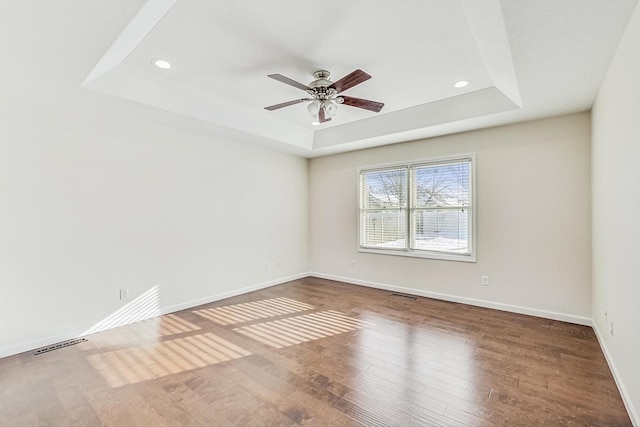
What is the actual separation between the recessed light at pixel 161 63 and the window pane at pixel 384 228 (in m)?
3.62

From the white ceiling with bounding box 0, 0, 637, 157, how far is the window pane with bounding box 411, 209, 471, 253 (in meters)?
1.28

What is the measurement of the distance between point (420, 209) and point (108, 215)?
13.7 feet

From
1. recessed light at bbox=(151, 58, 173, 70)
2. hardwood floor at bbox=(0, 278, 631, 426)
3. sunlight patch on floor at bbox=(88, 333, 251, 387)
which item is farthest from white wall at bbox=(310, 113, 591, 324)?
recessed light at bbox=(151, 58, 173, 70)

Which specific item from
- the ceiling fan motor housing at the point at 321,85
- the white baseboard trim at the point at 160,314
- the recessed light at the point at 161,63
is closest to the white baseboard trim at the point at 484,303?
the white baseboard trim at the point at 160,314

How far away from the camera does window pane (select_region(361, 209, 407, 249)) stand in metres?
4.84

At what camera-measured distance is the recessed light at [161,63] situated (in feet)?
8.87

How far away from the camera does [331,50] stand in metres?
2.52

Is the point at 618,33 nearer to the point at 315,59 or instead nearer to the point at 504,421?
the point at 315,59

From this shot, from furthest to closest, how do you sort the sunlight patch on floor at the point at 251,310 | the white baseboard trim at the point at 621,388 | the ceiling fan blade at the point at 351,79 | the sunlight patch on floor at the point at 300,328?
the sunlight patch on floor at the point at 251,310 < the sunlight patch on floor at the point at 300,328 < the ceiling fan blade at the point at 351,79 < the white baseboard trim at the point at 621,388

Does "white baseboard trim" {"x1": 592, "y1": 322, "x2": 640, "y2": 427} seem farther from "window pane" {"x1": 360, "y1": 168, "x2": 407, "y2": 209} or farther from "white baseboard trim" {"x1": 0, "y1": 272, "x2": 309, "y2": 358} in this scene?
"white baseboard trim" {"x1": 0, "y1": 272, "x2": 309, "y2": 358}

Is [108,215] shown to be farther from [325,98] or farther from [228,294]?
[325,98]

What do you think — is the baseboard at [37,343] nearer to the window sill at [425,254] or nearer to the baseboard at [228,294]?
the baseboard at [228,294]

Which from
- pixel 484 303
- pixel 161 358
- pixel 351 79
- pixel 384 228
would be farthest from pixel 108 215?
pixel 484 303

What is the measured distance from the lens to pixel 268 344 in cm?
296
